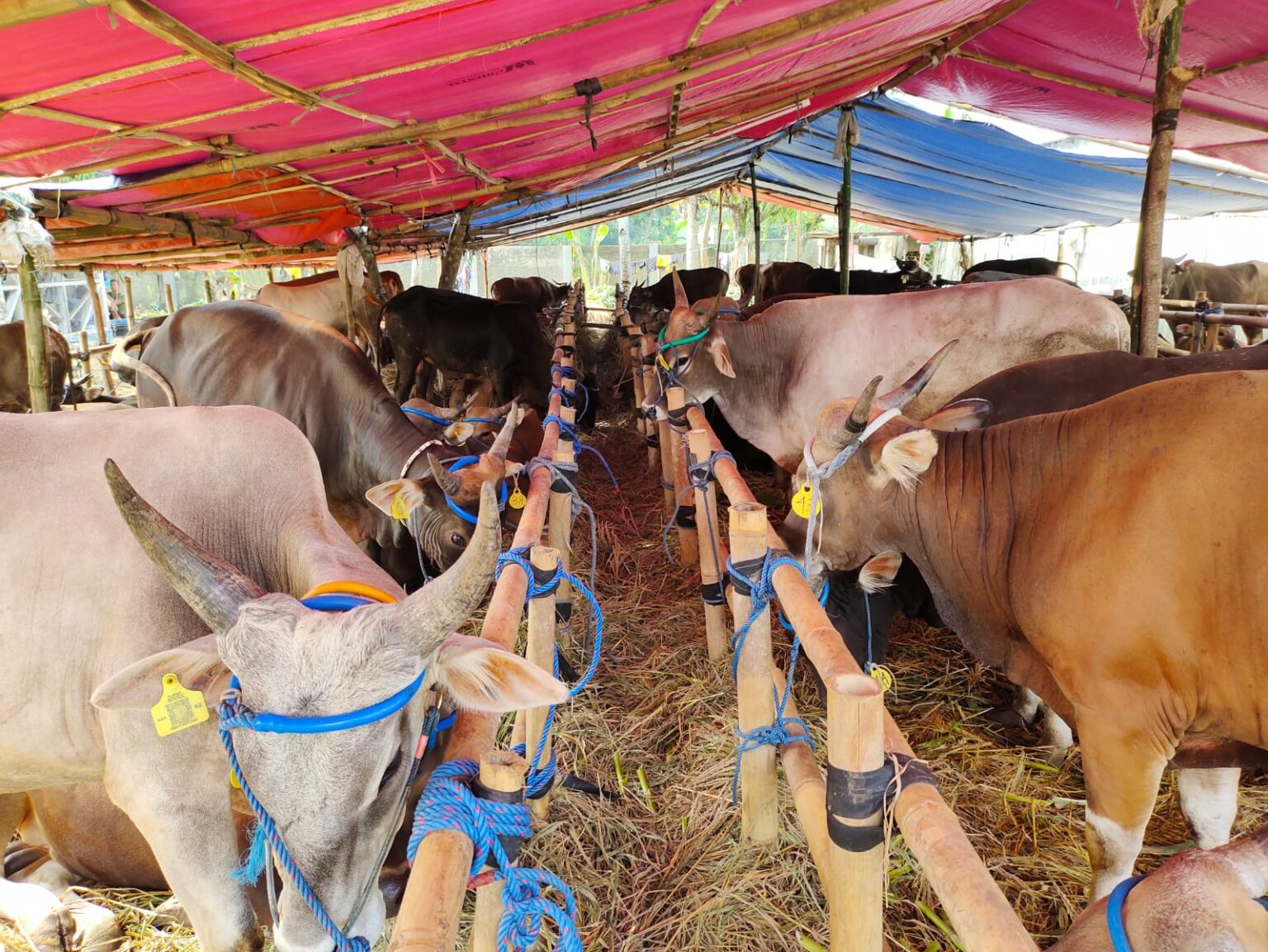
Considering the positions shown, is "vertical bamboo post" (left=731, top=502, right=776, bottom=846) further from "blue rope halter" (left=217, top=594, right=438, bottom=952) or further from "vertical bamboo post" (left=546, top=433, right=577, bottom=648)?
"vertical bamboo post" (left=546, top=433, right=577, bottom=648)

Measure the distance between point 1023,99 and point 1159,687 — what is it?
703 centimetres

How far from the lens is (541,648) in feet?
10.0

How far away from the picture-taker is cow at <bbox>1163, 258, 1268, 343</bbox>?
13.9 m

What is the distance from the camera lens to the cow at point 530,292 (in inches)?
617

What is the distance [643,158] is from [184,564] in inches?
335

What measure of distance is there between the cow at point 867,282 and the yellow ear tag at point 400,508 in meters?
8.82

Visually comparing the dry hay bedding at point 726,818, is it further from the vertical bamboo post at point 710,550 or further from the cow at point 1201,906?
the cow at point 1201,906

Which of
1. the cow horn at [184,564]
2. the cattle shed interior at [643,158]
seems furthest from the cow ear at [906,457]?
the cow horn at [184,564]

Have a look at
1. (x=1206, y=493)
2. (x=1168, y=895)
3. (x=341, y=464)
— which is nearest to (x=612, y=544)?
(x=341, y=464)

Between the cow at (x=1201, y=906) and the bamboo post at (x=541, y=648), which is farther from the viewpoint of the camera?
the bamboo post at (x=541, y=648)

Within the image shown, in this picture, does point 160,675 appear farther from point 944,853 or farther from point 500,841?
point 944,853

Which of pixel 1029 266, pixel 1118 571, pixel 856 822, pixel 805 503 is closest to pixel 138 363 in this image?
pixel 805 503

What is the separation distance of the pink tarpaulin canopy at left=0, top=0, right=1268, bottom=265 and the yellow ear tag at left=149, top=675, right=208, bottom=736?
1.89 m

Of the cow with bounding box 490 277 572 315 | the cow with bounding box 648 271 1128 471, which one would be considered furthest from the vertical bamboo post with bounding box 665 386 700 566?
the cow with bounding box 490 277 572 315
